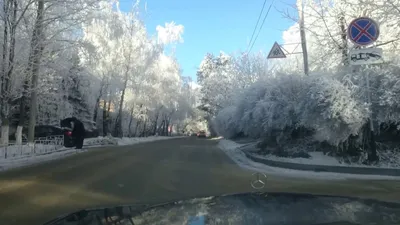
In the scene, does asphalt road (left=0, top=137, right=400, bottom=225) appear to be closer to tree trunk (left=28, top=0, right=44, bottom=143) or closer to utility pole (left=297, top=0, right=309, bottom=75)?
utility pole (left=297, top=0, right=309, bottom=75)

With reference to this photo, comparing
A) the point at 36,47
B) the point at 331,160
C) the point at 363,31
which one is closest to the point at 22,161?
the point at 36,47

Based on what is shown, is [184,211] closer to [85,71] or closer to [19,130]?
[19,130]

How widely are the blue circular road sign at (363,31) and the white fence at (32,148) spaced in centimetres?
1469

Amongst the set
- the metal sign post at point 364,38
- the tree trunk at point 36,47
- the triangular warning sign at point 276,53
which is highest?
the tree trunk at point 36,47

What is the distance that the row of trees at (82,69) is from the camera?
21875 mm

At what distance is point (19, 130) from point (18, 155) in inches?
157

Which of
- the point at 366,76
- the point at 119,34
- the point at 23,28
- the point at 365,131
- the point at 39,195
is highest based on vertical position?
the point at 119,34

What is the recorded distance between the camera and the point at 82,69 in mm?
36000

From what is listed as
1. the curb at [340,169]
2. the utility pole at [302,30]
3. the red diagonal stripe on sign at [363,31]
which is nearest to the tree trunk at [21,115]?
the curb at [340,169]

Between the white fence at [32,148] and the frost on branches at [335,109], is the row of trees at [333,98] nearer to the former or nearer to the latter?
the frost on branches at [335,109]

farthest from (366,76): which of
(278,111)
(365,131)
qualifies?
(278,111)

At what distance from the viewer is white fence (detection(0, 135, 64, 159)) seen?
18.4 metres

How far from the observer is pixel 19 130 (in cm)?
2247

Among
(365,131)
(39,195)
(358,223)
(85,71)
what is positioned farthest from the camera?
(85,71)
